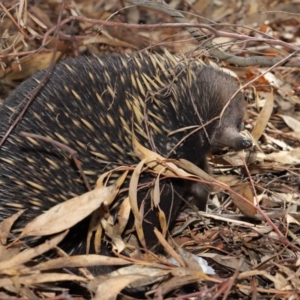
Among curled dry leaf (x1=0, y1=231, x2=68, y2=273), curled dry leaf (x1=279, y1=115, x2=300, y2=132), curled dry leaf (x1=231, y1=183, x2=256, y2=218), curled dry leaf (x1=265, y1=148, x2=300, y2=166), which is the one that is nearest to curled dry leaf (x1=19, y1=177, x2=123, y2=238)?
curled dry leaf (x1=0, y1=231, x2=68, y2=273)

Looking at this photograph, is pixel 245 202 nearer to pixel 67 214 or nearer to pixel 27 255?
pixel 67 214

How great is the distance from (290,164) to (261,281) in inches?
29.7

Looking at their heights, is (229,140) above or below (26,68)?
below

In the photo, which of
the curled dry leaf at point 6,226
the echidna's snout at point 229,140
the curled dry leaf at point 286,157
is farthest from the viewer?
the curled dry leaf at point 286,157

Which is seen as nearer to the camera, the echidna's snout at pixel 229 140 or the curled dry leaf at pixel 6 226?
the curled dry leaf at pixel 6 226

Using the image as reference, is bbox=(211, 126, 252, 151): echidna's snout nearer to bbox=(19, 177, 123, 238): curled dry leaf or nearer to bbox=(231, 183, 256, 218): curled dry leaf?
bbox=(231, 183, 256, 218): curled dry leaf

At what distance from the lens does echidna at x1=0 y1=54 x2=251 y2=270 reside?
2.13m

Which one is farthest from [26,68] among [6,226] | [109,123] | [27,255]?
[27,255]

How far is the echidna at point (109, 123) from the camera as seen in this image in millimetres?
2131

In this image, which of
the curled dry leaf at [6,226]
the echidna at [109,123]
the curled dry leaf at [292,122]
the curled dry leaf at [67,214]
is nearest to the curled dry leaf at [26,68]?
the echidna at [109,123]

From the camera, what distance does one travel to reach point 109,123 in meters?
A: 2.21

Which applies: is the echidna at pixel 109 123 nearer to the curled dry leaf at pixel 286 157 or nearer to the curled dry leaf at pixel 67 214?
the curled dry leaf at pixel 67 214

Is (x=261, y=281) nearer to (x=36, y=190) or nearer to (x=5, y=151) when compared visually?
(x=36, y=190)

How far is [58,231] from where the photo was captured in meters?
1.94
